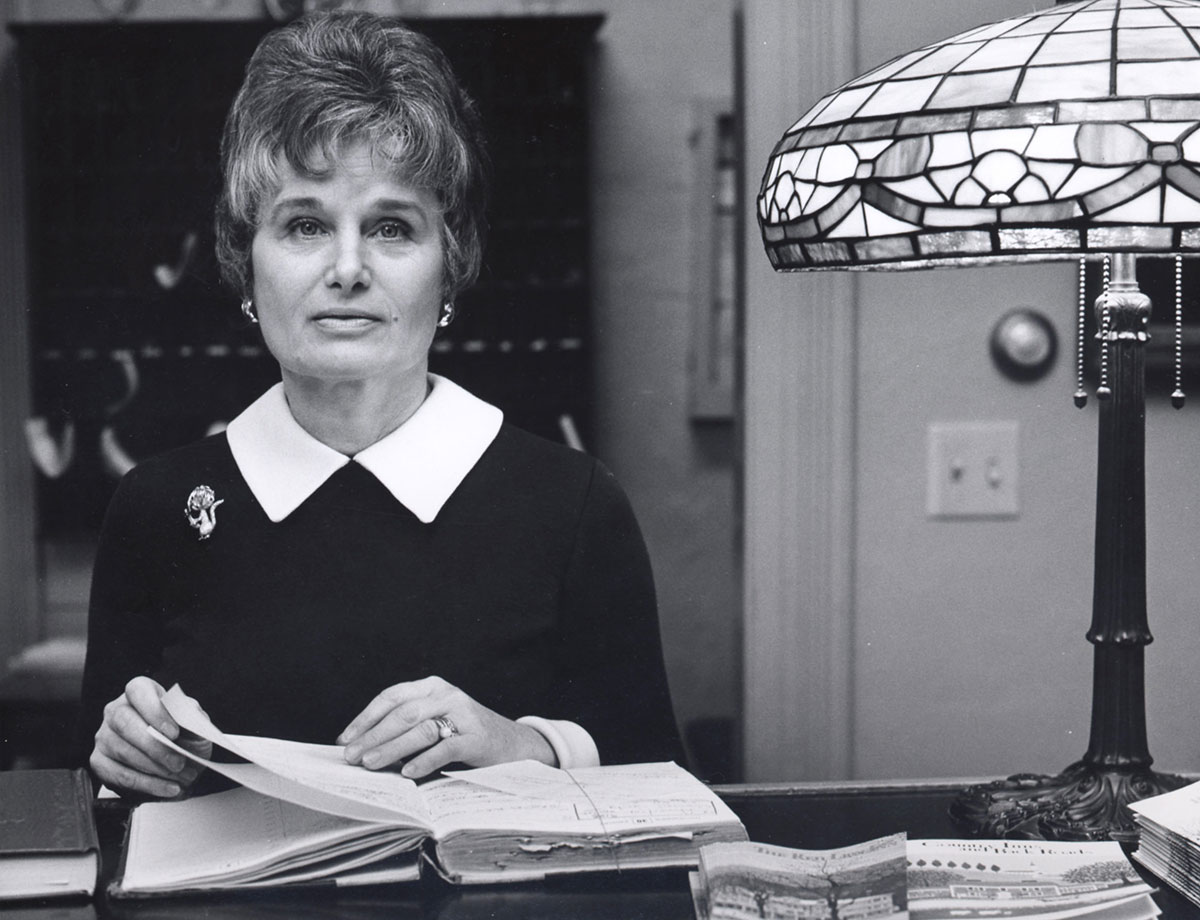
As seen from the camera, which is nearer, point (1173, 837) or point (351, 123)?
point (1173, 837)

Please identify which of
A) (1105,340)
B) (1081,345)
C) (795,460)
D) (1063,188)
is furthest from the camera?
(795,460)

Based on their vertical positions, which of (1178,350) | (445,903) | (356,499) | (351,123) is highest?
(351,123)

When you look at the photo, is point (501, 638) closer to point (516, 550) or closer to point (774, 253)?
point (516, 550)

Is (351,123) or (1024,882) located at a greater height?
(351,123)

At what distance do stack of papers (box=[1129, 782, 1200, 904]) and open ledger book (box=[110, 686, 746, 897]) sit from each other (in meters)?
0.34

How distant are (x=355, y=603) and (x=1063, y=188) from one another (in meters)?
0.84

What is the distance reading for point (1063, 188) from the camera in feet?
3.17

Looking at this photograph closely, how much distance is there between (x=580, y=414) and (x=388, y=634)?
352mm

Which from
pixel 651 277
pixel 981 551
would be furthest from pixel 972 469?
pixel 651 277

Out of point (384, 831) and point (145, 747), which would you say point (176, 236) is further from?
point (384, 831)

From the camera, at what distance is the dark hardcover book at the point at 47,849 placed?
1046 mm

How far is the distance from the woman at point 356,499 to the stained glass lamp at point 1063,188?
445 mm

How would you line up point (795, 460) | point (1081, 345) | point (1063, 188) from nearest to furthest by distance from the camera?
1. point (1063, 188)
2. point (1081, 345)
3. point (795, 460)

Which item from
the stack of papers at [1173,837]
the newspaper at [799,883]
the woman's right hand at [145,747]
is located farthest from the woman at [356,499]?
the stack of papers at [1173,837]
